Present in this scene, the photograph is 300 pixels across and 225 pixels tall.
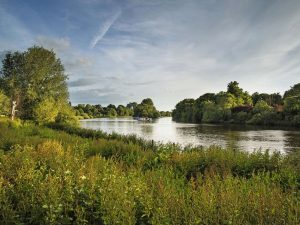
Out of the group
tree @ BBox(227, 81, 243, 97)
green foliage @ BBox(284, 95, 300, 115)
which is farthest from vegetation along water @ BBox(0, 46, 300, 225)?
tree @ BBox(227, 81, 243, 97)

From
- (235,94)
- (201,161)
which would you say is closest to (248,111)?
(235,94)

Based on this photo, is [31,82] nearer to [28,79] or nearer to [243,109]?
[28,79]

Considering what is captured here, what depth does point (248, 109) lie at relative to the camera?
279 ft

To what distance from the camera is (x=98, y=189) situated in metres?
4.97

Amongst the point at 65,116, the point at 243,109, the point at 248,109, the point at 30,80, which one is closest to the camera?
the point at 30,80

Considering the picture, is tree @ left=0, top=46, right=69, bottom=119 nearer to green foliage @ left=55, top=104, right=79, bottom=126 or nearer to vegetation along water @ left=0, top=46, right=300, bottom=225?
green foliage @ left=55, top=104, right=79, bottom=126

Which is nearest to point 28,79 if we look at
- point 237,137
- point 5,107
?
point 5,107

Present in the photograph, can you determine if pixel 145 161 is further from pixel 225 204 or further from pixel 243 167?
pixel 225 204

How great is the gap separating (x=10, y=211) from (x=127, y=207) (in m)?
1.79

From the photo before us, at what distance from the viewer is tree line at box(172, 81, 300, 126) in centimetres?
6556

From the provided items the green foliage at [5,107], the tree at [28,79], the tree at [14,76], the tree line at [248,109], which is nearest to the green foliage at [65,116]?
the tree at [28,79]

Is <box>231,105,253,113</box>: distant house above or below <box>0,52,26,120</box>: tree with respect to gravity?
below

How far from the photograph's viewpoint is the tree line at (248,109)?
6556cm

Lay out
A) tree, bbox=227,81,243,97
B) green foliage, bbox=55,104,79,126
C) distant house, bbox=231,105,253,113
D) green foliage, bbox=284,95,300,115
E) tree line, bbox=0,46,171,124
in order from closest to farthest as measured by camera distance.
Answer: tree line, bbox=0,46,171,124 → green foliage, bbox=55,104,79,126 → green foliage, bbox=284,95,300,115 → distant house, bbox=231,105,253,113 → tree, bbox=227,81,243,97
